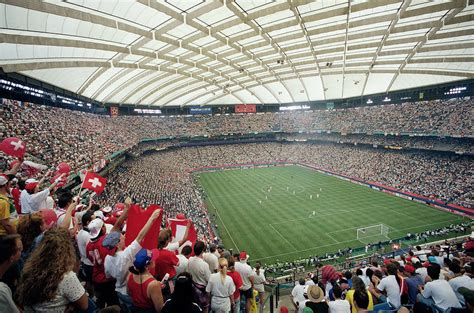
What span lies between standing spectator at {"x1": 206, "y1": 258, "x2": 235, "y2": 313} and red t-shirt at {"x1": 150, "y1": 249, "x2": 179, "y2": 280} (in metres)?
0.80

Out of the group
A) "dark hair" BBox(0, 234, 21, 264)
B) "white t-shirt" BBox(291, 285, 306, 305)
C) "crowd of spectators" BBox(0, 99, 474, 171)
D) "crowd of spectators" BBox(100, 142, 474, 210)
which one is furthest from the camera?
"crowd of spectators" BBox(100, 142, 474, 210)

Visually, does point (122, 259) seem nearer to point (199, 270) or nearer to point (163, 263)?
point (163, 263)

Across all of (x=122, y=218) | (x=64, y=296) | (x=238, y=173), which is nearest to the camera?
(x=64, y=296)

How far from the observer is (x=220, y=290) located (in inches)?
179

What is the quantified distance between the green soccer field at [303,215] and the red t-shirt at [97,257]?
17216 millimetres

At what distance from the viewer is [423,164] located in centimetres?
3931

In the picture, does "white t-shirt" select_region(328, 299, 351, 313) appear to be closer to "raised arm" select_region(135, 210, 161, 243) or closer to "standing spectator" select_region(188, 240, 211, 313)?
"standing spectator" select_region(188, 240, 211, 313)

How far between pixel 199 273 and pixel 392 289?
179 inches

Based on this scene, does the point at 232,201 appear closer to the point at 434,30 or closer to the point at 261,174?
the point at 261,174

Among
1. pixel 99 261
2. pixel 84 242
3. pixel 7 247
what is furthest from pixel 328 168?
pixel 7 247

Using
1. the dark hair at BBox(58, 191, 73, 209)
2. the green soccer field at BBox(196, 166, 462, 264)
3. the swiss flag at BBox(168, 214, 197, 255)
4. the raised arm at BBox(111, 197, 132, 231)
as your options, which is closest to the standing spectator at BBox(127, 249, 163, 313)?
the raised arm at BBox(111, 197, 132, 231)

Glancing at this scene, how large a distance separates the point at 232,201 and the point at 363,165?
93.3ft

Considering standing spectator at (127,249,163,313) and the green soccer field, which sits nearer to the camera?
standing spectator at (127,249,163,313)

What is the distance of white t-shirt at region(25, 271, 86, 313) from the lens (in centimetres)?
271
